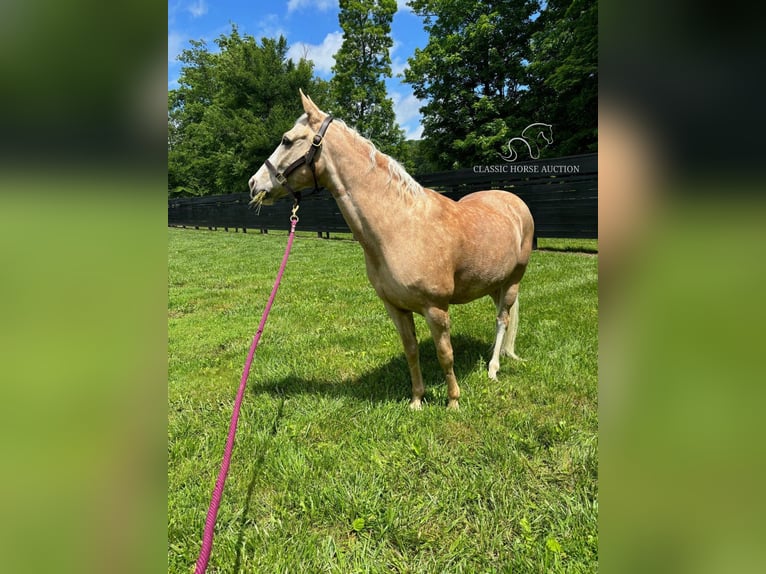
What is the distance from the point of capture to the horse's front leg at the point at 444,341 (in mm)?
2912

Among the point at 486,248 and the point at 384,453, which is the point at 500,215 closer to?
the point at 486,248

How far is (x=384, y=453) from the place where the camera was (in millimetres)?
2588

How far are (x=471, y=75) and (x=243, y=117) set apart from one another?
69.0 feet

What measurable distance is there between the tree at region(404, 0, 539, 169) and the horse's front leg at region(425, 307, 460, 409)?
21.8 meters

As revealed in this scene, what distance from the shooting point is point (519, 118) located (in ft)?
73.0

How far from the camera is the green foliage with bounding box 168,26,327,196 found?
33.4 m

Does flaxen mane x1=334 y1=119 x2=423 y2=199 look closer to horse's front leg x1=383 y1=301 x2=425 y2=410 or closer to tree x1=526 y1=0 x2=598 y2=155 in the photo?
horse's front leg x1=383 y1=301 x2=425 y2=410

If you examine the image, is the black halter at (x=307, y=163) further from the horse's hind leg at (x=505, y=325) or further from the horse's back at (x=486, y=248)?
the horse's hind leg at (x=505, y=325)

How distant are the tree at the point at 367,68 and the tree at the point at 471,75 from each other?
10.7 ft

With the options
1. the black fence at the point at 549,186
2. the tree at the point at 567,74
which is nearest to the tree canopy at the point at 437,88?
the tree at the point at 567,74
